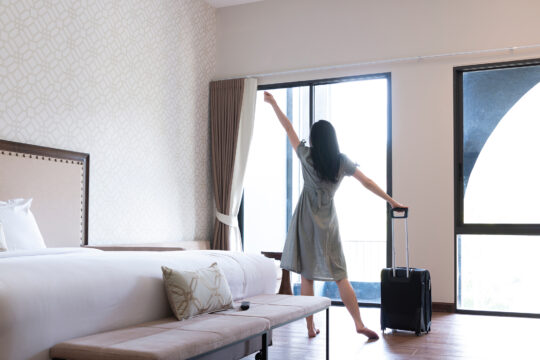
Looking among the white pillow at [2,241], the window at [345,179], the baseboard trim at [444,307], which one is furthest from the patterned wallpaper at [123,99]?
the baseboard trim at [444,307]

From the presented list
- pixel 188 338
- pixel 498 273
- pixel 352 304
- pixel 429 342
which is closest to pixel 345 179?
pixel 498 273

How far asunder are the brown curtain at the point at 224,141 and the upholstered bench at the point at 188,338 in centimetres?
336

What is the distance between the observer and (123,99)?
15.9 feet

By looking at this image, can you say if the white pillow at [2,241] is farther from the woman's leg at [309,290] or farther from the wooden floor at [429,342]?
the woman's leg at [309,290]

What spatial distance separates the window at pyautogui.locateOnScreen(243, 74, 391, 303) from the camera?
559 centimetres

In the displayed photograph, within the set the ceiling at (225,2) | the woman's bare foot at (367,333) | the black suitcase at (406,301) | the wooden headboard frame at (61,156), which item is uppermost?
the ceiling at (225,2)

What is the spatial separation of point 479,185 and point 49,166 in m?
3.66

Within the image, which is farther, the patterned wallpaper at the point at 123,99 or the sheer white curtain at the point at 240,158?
the sheer white curtain at the point at 240,158

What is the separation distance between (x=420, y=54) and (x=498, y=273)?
2.13 meters

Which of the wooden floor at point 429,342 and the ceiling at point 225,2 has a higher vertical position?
the ceiling at point 225,2

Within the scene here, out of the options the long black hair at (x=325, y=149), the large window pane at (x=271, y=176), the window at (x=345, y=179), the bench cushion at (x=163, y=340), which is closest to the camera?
the bench cushion at (x=163, y=340)

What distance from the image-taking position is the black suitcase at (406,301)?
391 cm

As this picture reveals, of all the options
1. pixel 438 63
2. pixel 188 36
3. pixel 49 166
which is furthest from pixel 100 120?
pixel 438 63

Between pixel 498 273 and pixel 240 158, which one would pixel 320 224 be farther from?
pixel 240 158
